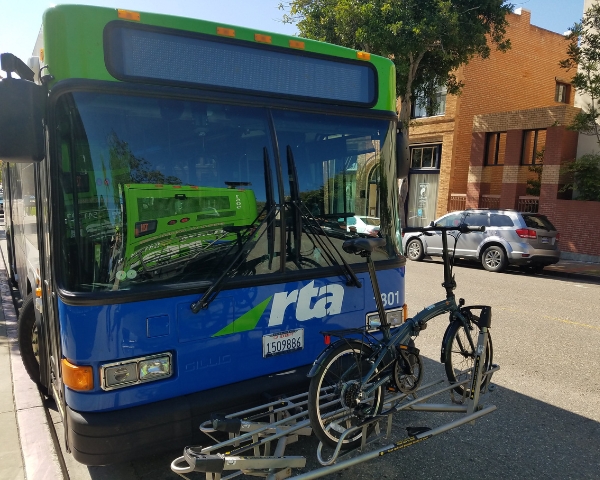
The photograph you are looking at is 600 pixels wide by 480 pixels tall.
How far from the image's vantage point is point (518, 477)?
3.41 metres

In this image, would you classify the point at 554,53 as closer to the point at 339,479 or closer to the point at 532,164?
the point at 532,164

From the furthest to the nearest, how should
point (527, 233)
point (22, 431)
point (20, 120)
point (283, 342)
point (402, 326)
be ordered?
point (527, 233) < point (22, 431) < point (402, 326) < point (283, 342) < point (20, 120)

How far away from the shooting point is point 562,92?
25.8 m

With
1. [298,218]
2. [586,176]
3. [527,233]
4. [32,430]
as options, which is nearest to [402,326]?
[298,218]

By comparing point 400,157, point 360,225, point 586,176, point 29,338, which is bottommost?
point 29,338

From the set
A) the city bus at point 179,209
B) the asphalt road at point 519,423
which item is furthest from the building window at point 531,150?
the city bus at point 179,209

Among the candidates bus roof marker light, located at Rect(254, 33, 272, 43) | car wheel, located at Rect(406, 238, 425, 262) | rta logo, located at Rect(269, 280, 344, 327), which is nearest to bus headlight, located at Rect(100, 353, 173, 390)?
rta logo, located at Rect(269, 280, 344, 327)

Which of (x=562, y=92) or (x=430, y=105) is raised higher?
(x=562, y=92)

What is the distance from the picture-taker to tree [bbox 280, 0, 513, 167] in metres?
13.8

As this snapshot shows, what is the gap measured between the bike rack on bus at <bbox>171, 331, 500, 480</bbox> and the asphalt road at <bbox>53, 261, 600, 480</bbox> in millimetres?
365

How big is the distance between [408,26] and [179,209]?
1276 centimetres

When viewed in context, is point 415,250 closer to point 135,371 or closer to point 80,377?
point 135,371

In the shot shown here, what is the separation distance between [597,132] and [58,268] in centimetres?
1660

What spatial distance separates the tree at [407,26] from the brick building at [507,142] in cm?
389
